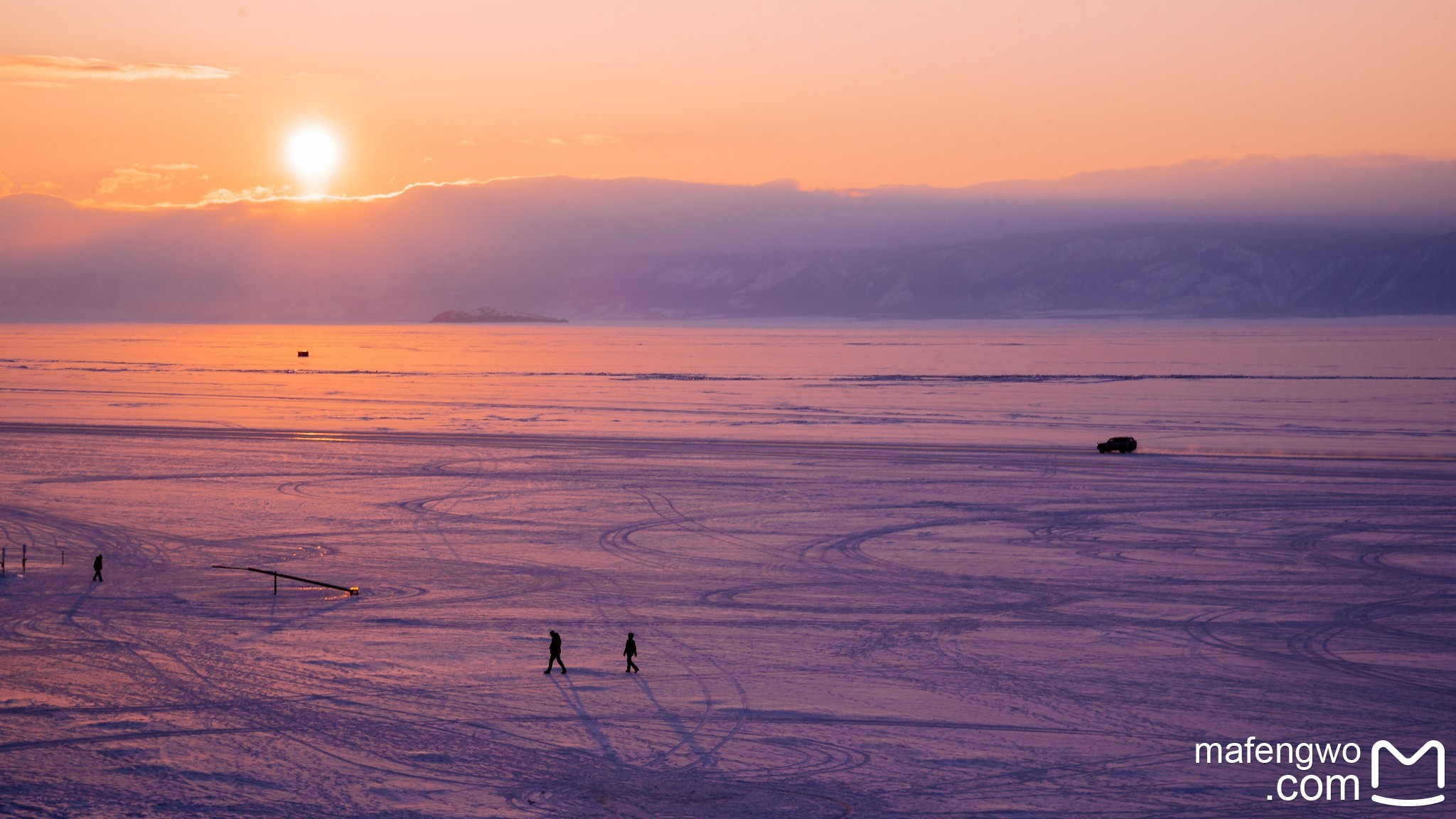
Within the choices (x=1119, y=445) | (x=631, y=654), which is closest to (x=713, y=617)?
(x=631, y=654)

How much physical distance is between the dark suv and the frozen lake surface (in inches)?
24.8

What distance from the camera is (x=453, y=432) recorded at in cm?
4944

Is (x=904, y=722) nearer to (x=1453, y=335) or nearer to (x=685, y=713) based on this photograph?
(x=685, y=713)

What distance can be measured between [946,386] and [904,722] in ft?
207

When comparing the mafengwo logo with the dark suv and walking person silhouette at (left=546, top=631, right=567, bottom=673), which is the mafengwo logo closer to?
walking person silhouette at (left=546, top=631, right=567, bottom=673)

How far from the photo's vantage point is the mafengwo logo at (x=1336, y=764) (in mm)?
13500

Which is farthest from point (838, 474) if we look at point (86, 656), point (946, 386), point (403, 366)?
point (403, 366)

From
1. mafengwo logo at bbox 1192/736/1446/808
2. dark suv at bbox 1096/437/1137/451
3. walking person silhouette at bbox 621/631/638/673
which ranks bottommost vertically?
mafengwo logo at bbox 1192/736/1446/808

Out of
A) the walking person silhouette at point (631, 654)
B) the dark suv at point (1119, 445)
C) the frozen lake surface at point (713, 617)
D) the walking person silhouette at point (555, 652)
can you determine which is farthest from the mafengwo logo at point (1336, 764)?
the dark suv at point (1119, 445)

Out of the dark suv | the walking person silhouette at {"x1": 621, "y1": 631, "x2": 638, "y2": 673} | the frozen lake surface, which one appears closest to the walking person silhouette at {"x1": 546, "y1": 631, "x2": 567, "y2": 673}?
the frozen lake surface

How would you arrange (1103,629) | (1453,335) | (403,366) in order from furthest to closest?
(1453,335) → (403,366) → (1103,629)

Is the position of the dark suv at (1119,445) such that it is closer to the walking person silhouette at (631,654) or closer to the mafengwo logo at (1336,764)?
the mafengwo logo at (1336,764)

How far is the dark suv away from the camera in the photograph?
140ft

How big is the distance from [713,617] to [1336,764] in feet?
31.8
